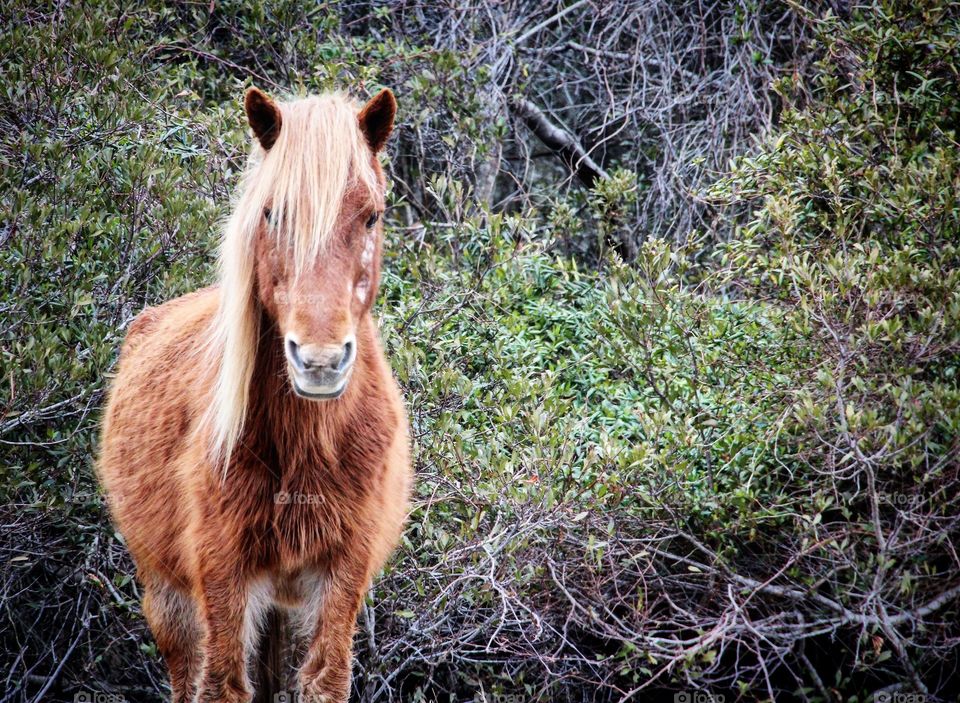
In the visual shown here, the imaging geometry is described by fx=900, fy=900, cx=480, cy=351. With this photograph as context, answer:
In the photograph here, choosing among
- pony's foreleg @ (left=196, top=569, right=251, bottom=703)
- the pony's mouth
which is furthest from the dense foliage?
the pony's mouth

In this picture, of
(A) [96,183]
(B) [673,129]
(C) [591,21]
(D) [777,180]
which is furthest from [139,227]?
(C) [591,21]

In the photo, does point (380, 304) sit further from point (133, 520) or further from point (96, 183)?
point (133, 520)

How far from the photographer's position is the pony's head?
2.67 metres

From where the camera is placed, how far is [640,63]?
25.1ft

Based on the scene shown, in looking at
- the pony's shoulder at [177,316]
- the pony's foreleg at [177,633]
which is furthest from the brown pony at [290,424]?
the pony's foreleg at [177,633]

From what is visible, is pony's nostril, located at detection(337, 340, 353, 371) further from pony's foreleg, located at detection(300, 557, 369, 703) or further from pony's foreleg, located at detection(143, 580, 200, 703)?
pony's foreleg, located at detection(143, 580, 200, 703)

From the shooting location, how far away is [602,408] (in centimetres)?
552

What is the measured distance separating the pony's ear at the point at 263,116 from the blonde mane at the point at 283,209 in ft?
0.14

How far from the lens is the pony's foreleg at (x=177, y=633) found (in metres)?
3.86

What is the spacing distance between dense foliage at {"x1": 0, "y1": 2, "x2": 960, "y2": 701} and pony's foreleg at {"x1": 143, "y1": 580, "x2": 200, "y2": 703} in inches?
24.0

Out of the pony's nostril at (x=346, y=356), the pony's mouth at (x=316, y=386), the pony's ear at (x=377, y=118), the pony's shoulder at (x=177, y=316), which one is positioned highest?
the pony's ear at (x=377, y=118)

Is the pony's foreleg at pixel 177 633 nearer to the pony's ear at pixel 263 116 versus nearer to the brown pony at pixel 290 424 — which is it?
the brown pony at pixel 290 424

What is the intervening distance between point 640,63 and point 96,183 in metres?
4.65

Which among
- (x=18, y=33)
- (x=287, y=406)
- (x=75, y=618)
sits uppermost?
(x=18, y=33)
